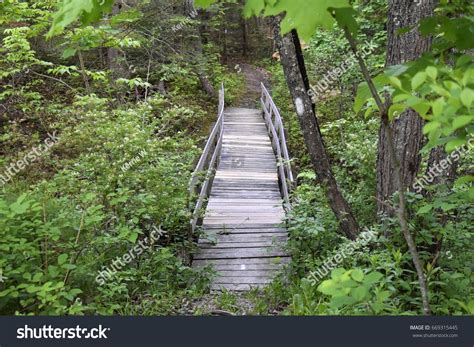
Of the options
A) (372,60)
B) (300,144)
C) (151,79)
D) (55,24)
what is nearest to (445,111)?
→ (55,24)

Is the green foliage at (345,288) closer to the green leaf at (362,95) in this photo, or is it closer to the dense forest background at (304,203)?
the dense forest background at (304,203)

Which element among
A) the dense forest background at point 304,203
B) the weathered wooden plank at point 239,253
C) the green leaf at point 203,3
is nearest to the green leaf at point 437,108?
the dense forest background at point 304,203

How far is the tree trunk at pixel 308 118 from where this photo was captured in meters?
4.31

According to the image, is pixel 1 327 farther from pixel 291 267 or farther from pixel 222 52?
pixel 222 52

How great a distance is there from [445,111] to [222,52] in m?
26.4

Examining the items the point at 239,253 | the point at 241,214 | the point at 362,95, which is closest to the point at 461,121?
the point at 362,95

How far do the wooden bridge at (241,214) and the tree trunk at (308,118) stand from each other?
5.51 feet

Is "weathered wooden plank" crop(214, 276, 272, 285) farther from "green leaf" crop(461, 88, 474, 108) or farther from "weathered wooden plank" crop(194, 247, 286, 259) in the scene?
"green leaf" crop(461, 88, 474, 108)

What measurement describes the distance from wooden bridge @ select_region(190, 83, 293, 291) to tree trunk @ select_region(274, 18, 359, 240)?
5.51ft

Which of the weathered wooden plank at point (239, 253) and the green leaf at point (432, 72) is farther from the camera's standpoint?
the weathered wooden plank at point (239, 253)

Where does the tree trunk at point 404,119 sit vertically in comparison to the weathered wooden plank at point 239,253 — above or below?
above

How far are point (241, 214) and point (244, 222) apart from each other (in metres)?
0.51

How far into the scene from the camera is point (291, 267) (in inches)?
216

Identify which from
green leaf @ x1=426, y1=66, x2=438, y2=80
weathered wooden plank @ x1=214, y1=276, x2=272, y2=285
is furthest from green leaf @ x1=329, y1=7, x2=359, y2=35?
weathered wooden plank @ x1=214, y1=276, x2=272, y2=285
